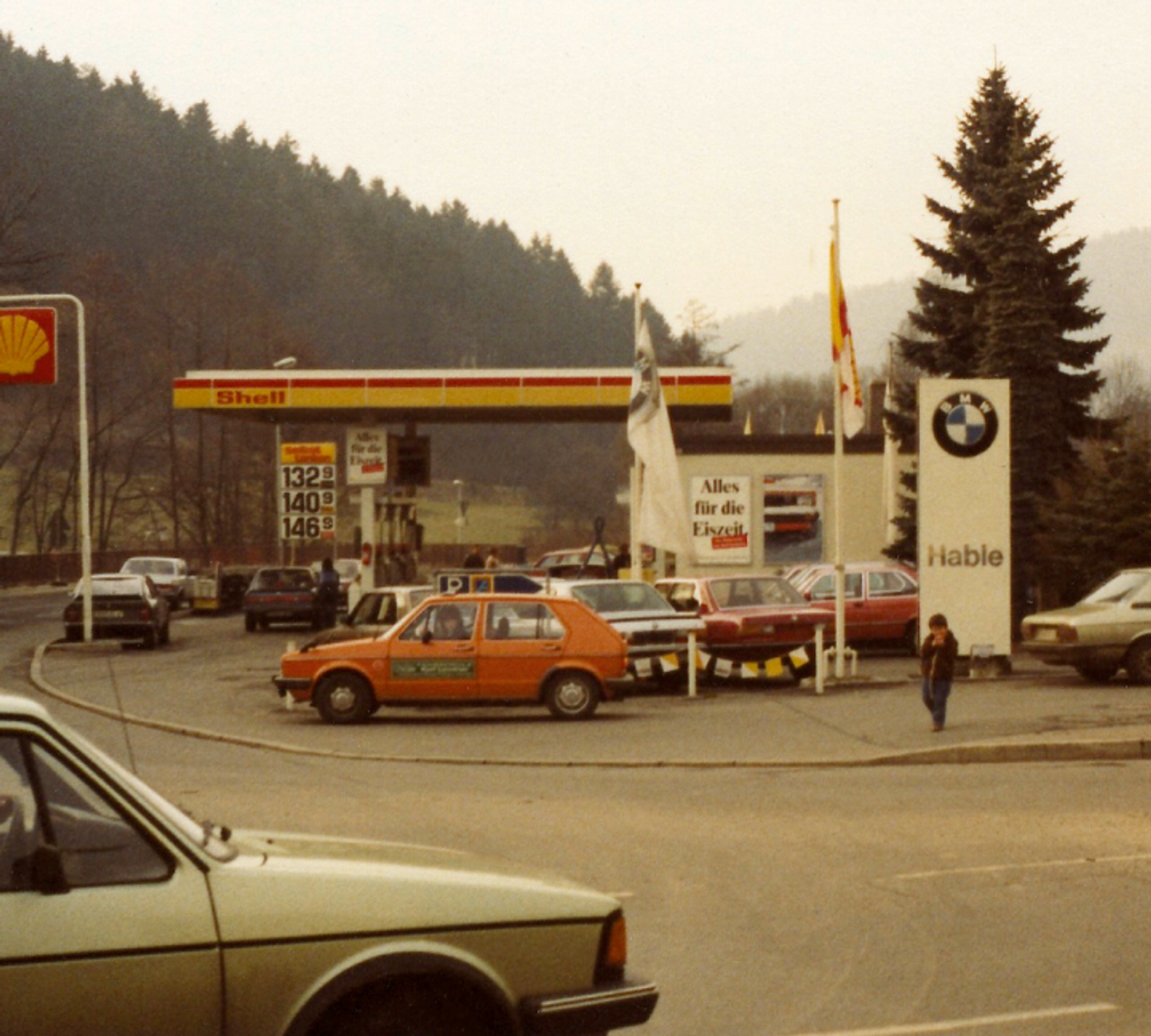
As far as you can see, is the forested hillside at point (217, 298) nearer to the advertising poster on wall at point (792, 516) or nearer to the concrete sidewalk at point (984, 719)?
the advertising poster on wall at point (792, 516)

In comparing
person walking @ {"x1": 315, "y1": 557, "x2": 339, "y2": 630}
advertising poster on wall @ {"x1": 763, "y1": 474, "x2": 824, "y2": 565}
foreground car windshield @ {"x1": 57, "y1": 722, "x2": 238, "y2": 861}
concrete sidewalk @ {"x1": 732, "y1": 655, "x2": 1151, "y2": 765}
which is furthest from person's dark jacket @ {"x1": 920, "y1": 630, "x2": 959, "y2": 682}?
advertising poster on wall @ {"x1": 763, "y1": 474, "x2": 824, "y2": 565}

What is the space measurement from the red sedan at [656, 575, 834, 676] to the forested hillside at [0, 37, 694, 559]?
31044 millimetres

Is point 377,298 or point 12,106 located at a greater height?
point 12,106

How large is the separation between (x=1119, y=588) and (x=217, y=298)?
71268 millimetres

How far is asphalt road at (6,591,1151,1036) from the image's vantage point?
809 cm

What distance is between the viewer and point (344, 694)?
23.2 metres

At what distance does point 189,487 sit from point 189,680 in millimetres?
59249

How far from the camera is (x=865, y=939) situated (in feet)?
30.4

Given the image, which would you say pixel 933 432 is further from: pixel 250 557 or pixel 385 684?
pixel 250 557

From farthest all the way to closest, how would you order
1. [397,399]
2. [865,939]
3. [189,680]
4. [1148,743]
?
[397,399] < [189,680] < [1148,743] < [865,939]

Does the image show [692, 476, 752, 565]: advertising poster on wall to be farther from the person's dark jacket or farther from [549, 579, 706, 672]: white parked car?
the person's dark jacket

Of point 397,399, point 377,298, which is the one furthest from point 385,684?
point 377,298

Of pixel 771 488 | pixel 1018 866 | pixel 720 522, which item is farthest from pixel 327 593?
pixel 1018 866

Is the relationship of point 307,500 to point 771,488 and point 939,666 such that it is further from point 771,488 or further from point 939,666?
point 939,666
